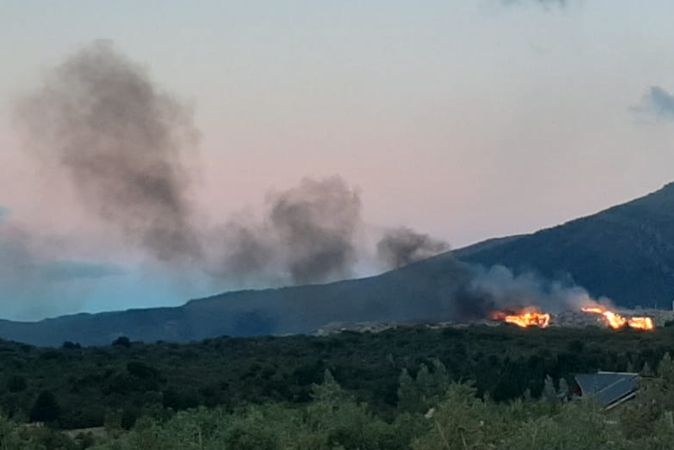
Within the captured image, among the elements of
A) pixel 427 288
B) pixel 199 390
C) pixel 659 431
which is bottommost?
pixel 659 431

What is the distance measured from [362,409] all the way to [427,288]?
344 feet

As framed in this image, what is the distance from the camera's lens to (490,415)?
27.0 meters

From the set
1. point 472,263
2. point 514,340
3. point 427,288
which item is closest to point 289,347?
point 514,340

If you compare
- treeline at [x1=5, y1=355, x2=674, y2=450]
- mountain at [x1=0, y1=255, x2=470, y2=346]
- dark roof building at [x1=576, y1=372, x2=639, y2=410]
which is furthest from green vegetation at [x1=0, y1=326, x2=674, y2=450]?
mountain at [x1=0, y1=255, x2=470, y2=346]

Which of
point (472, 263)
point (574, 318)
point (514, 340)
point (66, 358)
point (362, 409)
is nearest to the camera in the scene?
point (362, 409)

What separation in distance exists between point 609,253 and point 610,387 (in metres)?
125

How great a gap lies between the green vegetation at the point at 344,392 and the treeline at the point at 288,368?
0.13 metres

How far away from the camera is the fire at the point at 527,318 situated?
111 metres

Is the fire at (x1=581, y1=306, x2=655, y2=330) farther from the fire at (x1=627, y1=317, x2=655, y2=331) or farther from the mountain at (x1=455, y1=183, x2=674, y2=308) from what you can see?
the mountain at (x1=455, y1=183, x2=674, y2=308)

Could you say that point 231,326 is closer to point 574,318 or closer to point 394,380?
point 574,318

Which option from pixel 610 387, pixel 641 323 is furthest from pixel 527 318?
pixel 610 387

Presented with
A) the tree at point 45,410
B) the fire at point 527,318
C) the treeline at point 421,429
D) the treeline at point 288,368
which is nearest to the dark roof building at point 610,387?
the treeline at point 288,368

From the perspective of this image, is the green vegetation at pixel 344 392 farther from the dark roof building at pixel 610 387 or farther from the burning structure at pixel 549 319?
the burning structure at pixel 549 319

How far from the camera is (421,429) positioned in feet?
103
